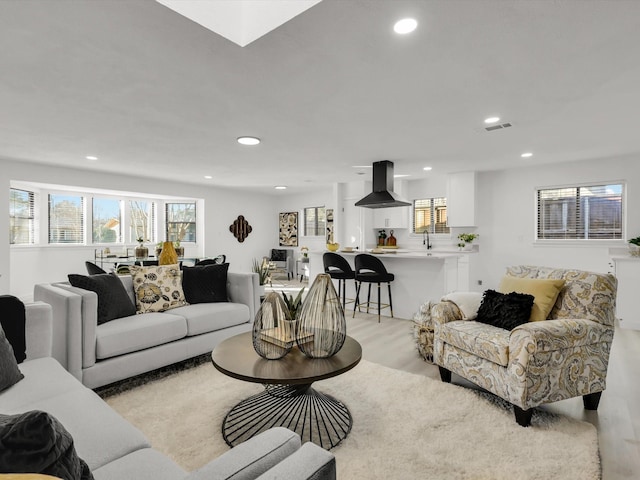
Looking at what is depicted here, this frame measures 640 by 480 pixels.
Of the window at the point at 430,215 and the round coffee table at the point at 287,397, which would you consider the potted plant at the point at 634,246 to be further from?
the round coffee table at the point at 287,397

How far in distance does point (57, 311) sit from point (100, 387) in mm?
696

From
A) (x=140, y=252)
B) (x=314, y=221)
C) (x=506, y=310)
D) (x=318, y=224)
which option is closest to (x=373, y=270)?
(x=506, y=310)

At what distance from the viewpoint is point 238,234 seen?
8844mm

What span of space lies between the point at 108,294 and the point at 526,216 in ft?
20.0

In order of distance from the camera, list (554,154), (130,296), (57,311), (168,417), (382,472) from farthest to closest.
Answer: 1. (554,154)
2. (130,296)
3. (57,311)
4. (168,417)
5. (382,472)

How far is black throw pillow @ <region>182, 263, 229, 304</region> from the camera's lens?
3.40 meters

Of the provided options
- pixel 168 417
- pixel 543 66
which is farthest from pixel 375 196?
pixel 168 417

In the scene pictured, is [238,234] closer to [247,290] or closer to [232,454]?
[247,290]

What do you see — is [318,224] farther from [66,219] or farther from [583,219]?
[583,219]

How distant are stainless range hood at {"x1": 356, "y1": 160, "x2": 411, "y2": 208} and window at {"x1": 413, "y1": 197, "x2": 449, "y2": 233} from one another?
1897 mm

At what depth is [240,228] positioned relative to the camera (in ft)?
29.2

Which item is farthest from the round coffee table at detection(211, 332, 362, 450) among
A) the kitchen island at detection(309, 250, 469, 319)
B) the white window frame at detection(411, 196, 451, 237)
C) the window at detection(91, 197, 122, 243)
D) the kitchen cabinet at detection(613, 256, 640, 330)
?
the window at detection(91, 197, 122, 243)

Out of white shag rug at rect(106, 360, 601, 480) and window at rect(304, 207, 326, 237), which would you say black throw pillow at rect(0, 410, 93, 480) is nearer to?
white shag rug at rect(106, 360, 601, 480)

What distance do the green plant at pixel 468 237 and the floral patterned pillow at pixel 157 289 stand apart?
4.95 meters
